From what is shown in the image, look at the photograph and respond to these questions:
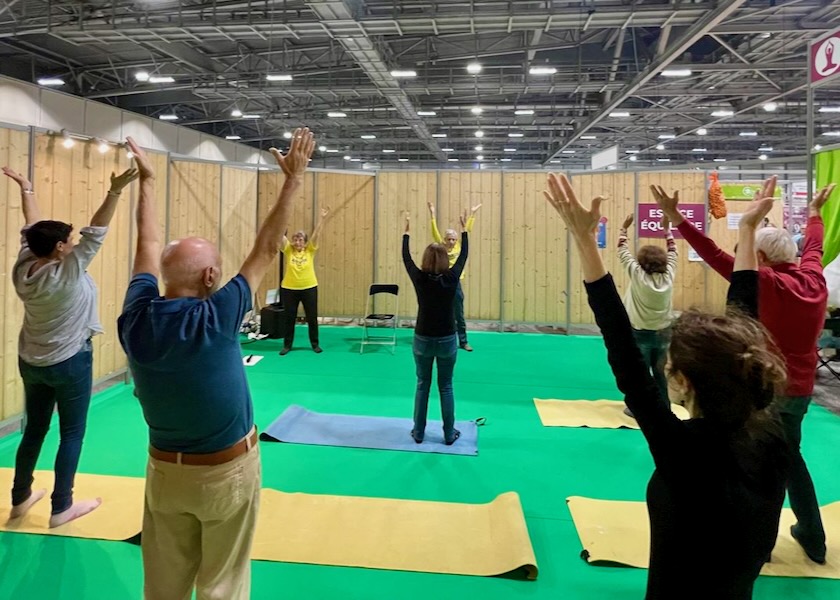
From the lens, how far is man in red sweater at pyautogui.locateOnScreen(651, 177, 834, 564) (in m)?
2.51

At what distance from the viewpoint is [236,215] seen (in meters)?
9.41

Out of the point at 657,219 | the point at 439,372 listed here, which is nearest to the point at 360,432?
the point at 439,372

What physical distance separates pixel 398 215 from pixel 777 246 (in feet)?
26.7

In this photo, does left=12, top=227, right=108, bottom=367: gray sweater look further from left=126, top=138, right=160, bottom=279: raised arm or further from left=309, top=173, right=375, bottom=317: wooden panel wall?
left=309, top=173, right=375, bottom=317: wooden panel wall

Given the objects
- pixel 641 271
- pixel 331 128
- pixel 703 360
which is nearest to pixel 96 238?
pixel 703 360

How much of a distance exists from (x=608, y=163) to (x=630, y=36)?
3.85m

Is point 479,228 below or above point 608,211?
below

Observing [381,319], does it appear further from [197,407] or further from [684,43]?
[197,407]

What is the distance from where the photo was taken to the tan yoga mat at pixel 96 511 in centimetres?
310

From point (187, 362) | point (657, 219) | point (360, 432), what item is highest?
point (657, 219)

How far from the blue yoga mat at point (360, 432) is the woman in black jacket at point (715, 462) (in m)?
3.33

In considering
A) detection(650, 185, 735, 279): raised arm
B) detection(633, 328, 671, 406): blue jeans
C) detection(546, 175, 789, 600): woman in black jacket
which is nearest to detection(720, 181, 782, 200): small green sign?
detection(633, 328, 671, 406): blue jeans

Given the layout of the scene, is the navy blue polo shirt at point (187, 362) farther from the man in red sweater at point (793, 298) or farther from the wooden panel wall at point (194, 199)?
the wooden panel wall at point (194, 199)

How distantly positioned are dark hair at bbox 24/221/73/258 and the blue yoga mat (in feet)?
7.84
